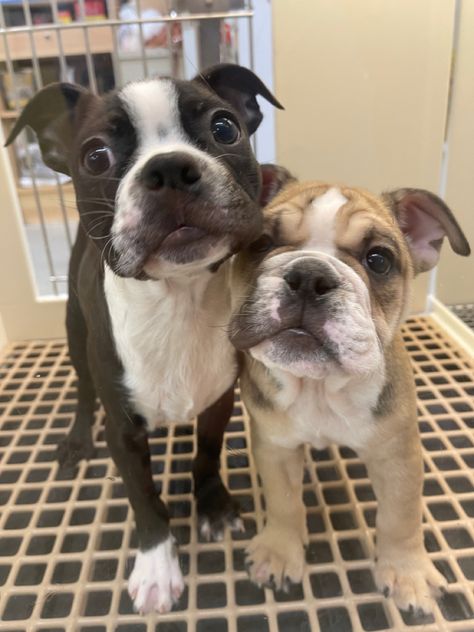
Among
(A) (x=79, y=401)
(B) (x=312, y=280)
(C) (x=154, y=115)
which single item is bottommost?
(A) (x=79, y=401)

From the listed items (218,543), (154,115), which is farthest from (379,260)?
(218,543)

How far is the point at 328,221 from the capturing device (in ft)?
3.76

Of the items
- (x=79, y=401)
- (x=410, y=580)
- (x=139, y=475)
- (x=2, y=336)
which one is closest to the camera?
(x=410, y=580)

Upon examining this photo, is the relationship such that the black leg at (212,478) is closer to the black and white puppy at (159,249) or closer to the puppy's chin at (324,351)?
the black and white puppy at (159,249)

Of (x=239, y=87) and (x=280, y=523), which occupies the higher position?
(x=239, y=87)

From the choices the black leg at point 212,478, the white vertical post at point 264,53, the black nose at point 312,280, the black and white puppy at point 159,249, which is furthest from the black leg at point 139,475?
the white vertical post at point 264,53

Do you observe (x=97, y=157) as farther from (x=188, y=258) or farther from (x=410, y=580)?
(x=410, y=580)

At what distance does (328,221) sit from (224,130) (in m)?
0.29

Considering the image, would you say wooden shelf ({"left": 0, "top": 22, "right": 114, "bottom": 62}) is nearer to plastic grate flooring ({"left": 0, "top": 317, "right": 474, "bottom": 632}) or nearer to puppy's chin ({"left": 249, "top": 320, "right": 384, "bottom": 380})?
plastic grate flooring ({"left": 0, "top": 317, "right": 474, "bottom": 632})

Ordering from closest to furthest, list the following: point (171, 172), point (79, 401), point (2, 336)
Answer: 1. point (171, 172)
2. point (79, 401)
3. point (2, 336)

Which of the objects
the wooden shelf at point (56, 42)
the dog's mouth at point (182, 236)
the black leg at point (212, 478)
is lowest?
the black leg at point (212, 478)

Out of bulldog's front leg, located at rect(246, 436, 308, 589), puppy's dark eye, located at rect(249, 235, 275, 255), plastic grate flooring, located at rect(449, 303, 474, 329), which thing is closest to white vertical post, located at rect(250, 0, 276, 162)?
puppy's dark eye, located at rect(249, 235, 275, 255)

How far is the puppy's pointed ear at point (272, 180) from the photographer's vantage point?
1.43 metres

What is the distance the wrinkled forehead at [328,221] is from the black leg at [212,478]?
18.5 inches
